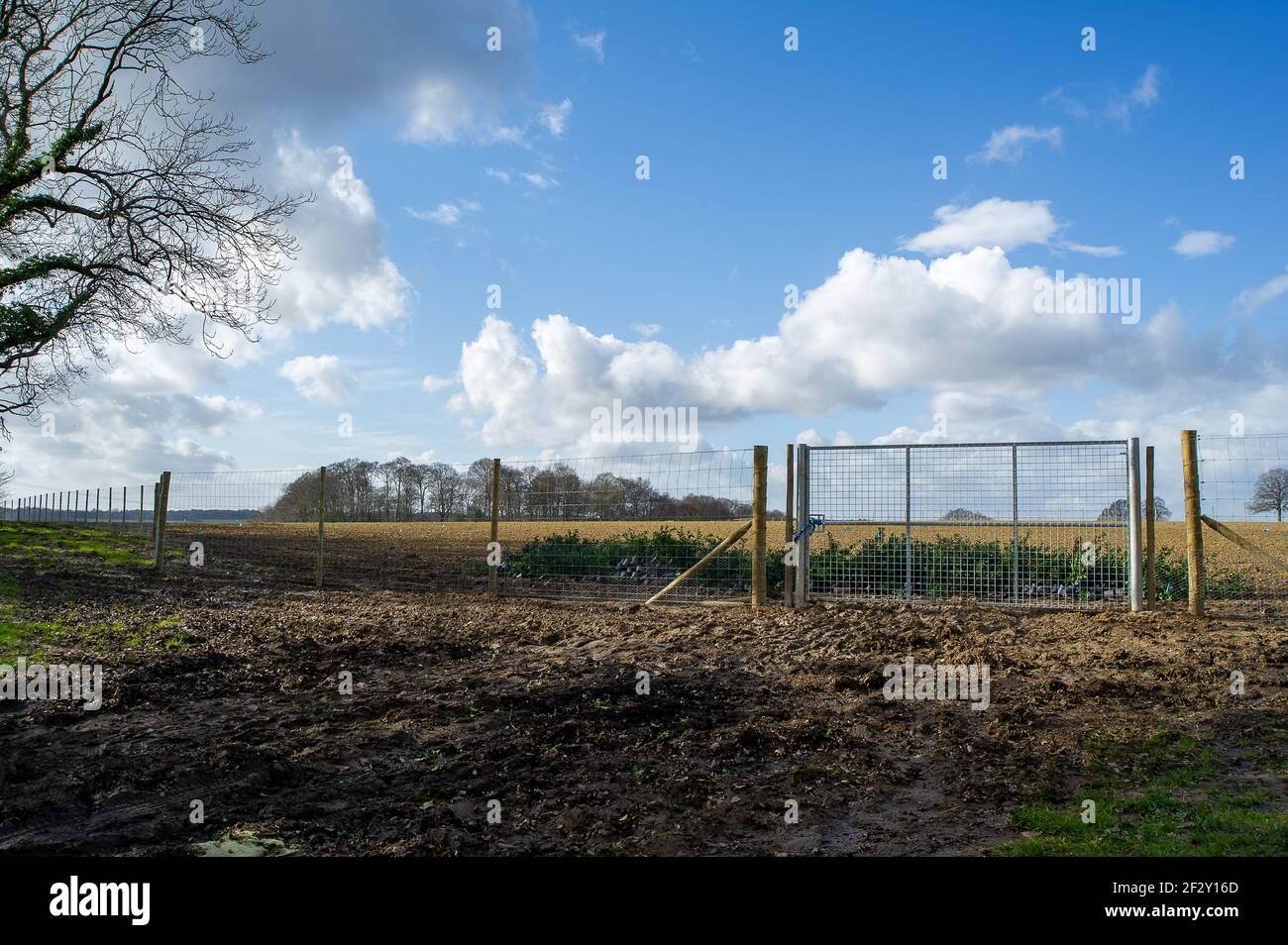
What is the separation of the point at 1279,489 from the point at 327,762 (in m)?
14.7

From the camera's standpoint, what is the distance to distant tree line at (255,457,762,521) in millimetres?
11812

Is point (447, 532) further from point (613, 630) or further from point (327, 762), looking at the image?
point (327, 762)

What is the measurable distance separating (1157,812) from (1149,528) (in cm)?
695

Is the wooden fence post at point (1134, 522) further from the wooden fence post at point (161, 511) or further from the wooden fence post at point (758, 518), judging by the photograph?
the wooden fence post at point (161, 511)

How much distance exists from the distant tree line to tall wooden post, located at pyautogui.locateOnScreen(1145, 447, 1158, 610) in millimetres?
4479

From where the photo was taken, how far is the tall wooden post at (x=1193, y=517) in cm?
970

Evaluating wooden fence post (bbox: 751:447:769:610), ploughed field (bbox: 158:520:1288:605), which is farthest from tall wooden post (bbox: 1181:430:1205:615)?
wooden fence post (bbox: 751:447:769:610)

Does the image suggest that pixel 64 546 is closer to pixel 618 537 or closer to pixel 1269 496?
pixel 618 537

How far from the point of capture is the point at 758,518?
10703 mm

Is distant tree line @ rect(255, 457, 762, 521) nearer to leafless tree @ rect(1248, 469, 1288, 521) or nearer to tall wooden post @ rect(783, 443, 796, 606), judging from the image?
tall wooden post @ rect(783, 443, 796, 606)

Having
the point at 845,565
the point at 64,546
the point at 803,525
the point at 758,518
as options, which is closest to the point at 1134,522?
the point at 845,565

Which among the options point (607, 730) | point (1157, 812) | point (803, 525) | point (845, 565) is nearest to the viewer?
point (1157, 812)

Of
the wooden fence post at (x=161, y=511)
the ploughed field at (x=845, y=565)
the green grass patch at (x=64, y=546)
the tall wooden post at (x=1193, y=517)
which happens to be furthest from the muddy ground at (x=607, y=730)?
the green grass patch at (x=64, y=546)
